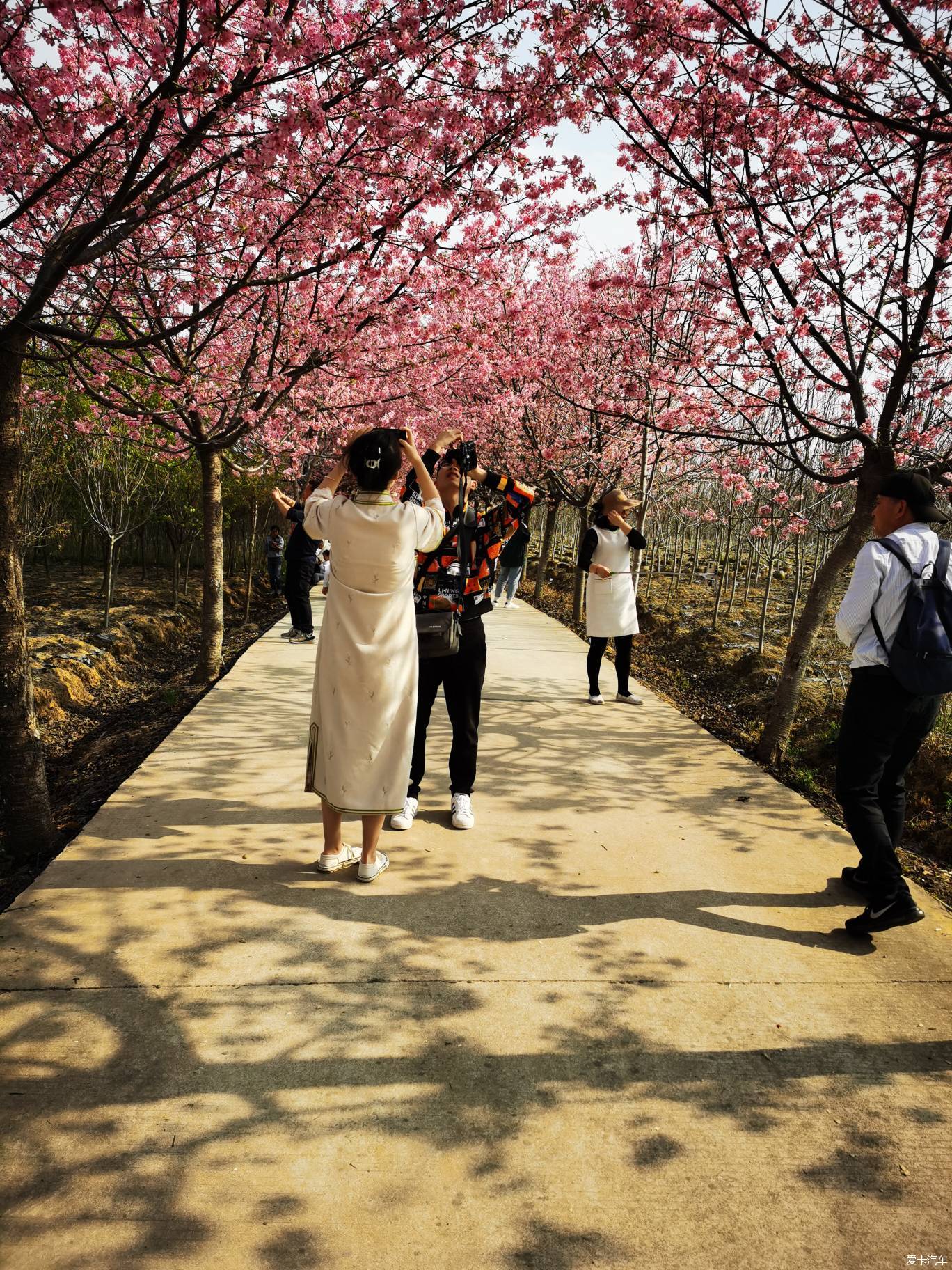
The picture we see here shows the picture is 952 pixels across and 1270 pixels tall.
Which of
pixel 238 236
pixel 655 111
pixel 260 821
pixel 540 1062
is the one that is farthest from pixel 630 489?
pixel 540 1062

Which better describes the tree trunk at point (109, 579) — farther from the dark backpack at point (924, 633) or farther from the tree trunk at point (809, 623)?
the dark backpack at point (924, 633)

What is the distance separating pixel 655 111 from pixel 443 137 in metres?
1.92

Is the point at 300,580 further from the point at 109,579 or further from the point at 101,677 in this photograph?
the point at 109,579

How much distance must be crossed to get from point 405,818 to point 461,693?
71 cm

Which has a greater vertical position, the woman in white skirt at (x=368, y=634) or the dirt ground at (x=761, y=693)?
the woman in white skirt at (x=368, y=634)

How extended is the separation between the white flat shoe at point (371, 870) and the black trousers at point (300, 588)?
632 centimetres

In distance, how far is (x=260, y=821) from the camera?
148 inches

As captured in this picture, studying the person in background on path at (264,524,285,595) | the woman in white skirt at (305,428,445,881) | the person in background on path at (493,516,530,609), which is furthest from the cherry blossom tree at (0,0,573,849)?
the person in background on path at (264,524,285,595)

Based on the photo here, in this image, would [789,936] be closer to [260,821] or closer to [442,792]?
[442,792]

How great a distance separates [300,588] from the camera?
9.30 m

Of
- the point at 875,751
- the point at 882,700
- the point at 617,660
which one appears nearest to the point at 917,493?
the point at 882,700

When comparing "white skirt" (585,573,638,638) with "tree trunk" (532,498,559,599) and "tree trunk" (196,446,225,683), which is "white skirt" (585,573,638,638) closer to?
"tree trunk" (196,446,225,683)

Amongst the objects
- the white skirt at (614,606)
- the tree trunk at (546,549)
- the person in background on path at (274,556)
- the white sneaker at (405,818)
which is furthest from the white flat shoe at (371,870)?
the person in background on path at (274,556)

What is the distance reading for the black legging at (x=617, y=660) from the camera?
21.4 ft
